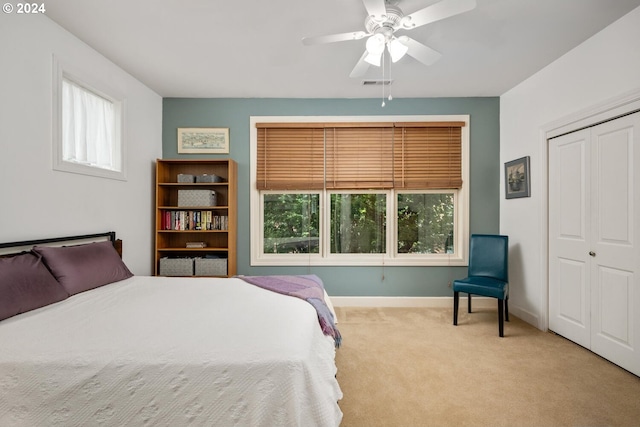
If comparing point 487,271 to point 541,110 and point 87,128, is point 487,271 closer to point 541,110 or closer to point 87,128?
point 541,110

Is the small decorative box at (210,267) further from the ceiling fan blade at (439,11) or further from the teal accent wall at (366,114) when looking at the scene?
the ceiling fan blade at (439,11)

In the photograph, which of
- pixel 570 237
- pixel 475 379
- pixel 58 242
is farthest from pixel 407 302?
pixel 58 242

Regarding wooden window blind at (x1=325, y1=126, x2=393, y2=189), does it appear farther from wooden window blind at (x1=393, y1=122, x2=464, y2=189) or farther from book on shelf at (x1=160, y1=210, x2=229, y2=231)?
book on shelf at (x1=160, y1=210, x2=229, y2=231)

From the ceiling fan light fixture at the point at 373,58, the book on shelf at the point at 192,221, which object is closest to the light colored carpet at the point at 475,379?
the book on shelf at the point at 192,221

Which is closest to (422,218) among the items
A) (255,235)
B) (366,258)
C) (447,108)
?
(366,258)

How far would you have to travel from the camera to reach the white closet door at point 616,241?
7.70 feet

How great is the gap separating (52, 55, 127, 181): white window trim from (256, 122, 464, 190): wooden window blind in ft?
4.92

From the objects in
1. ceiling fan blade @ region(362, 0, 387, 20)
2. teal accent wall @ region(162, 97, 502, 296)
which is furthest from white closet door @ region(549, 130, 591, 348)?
ceiling fan blade @ region(362, 0, 387, 20)

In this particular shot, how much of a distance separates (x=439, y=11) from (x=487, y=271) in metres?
2.86

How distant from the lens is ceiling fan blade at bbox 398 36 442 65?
2.14 metres

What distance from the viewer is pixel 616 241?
2510 mm

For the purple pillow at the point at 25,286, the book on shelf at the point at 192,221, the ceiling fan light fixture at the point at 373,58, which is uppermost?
the ceiling fan light fixture at the point at 373,58

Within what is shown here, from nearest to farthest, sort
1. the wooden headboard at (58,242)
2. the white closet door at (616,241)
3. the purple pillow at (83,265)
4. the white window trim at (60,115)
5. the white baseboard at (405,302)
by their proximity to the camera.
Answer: the wooden headboard at (58,242) < the purple pillow at (83,265) < the white closet door at (616,241) < the white window trim at (60,115) < the white baseboard at (405,302)

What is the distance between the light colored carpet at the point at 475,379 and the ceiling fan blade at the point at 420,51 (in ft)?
7.75
